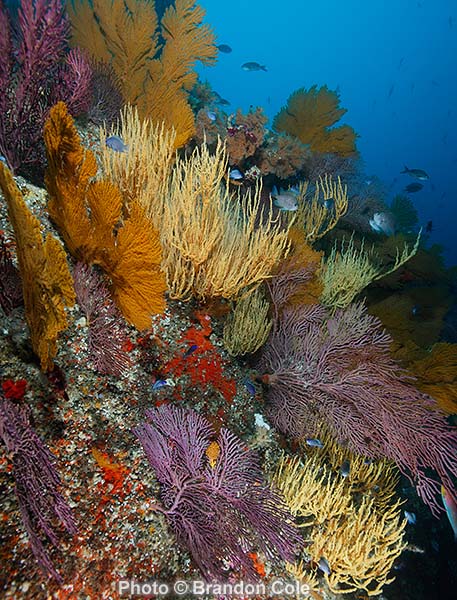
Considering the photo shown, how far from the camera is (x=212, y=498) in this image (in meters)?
2.39

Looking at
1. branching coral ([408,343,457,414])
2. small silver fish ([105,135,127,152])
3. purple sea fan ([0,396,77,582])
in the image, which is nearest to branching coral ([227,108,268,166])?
small silver fish ([105,135,127,152])

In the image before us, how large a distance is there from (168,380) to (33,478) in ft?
4.81

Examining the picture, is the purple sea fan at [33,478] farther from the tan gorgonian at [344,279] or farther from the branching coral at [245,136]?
the branching coral at [245,136]

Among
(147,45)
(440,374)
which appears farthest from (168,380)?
(147,45)

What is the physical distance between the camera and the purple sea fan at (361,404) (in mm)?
3623

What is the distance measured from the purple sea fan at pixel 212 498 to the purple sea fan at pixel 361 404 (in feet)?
3.86

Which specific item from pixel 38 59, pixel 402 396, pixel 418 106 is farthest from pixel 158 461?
pixel 418 106

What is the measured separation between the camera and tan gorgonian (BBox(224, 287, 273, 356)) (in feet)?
12.1

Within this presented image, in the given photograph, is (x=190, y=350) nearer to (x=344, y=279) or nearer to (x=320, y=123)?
(x=344, y=279)

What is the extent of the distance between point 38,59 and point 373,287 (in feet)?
22.1

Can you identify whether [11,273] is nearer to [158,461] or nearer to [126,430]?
[126,430]

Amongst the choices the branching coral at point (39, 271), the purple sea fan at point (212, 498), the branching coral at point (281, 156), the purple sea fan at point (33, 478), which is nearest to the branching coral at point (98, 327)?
the purple sea fan at point (212, 498)

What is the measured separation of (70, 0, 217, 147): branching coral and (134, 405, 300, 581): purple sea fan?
5153mm

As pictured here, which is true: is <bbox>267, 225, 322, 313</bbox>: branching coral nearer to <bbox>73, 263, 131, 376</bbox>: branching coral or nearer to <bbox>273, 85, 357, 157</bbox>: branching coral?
<bbox>73, 263, 131, 376</bbox>: branching coral
